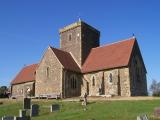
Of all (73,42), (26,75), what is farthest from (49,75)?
(26,75)

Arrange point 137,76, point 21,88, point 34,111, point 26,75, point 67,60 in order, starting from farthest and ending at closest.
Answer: point 26,75 → point 21,88 → point 67,60 → point 137,76 → point 34,111

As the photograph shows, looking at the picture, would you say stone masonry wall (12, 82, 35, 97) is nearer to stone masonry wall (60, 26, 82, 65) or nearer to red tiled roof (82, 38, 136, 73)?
stone masonry wall (60, 26, 82, 65)

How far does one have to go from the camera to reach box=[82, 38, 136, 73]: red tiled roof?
44.5m

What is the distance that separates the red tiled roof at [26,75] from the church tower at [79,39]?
7711 millimetres

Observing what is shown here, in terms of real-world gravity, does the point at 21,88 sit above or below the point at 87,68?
below

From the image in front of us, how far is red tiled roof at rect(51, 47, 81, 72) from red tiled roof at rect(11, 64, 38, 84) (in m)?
7.95

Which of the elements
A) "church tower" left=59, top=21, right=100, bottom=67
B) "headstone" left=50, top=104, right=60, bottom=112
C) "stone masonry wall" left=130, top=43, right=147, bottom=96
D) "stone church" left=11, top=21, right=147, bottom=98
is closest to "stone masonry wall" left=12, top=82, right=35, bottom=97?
"stone church" left=11, top=21, right=147, bottom=98

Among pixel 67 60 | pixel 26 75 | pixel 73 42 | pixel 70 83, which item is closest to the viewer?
pixel 70 83

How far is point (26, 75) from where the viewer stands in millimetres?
57594

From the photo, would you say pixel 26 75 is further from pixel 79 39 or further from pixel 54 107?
pixel 54 107

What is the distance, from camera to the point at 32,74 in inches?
2199

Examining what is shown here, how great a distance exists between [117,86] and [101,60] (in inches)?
253

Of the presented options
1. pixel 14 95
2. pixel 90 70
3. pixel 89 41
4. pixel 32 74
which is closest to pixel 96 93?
pixel 90 70

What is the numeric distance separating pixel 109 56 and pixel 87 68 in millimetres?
4042
